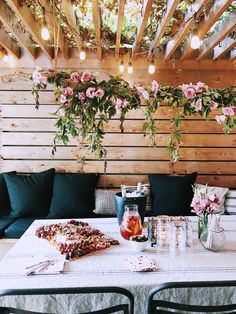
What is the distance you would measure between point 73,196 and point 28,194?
52 centimetres

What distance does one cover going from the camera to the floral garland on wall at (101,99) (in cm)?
203

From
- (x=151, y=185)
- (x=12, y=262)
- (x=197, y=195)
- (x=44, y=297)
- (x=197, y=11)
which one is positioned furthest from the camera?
(x=151, y=185)

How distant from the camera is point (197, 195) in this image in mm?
1934

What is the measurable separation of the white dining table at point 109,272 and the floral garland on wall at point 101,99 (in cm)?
69

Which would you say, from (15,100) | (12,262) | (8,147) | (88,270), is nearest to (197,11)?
(88,270)

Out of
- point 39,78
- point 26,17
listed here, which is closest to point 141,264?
point 39,78

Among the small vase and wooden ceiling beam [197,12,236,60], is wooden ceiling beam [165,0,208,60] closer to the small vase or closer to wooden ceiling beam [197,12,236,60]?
wooden ceiling beam [197,12,236,60]

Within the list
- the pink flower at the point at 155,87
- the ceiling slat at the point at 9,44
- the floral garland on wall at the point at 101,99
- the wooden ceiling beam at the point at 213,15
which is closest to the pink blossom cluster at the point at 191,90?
the floral garland on wall at the point at 101,99

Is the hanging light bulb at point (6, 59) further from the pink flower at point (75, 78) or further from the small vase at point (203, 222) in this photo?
the small vase at point (203, 222)

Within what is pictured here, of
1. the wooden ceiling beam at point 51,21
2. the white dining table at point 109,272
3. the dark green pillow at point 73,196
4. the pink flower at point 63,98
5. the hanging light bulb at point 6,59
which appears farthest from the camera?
the hanging light bulb at point 6,59

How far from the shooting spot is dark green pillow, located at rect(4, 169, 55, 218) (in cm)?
346

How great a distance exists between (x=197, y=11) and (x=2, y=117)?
266cm

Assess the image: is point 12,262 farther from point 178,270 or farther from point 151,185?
point 151,185

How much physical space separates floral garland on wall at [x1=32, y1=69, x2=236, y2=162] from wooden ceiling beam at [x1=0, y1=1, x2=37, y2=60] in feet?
2.77
